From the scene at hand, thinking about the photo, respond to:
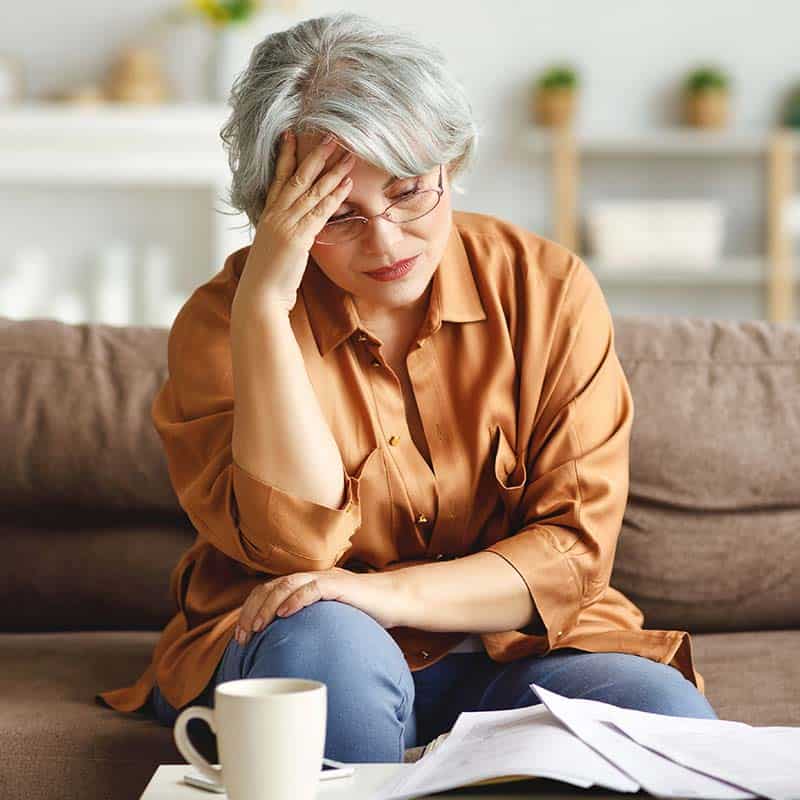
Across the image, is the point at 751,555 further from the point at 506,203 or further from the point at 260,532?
the point at 506,203

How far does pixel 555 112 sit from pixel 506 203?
0.37m

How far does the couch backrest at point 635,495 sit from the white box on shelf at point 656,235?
271 centimetres

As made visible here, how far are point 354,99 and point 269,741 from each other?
0.71 metres

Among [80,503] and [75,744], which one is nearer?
[75,744]

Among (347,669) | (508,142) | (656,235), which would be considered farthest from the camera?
(508,142)

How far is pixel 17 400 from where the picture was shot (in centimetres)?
187

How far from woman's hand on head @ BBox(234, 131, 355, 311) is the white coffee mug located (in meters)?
0.57

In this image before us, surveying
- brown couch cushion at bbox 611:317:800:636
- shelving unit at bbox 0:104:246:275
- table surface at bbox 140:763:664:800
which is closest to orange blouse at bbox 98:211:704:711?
brown couch cushion at bbox 611:317:800:636

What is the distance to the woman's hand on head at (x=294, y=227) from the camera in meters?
1.38

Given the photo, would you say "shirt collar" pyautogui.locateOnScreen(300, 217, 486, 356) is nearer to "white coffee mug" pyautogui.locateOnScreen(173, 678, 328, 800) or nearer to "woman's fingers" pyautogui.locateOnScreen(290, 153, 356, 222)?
"woman's fingers" pyautogui.locateOnScreen(290, 153, 356, 222)

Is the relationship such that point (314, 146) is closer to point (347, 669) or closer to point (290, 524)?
point (290, 524)

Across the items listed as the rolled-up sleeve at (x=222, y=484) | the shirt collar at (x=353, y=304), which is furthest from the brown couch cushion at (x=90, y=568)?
the shirt collar at (x=353, y=304)

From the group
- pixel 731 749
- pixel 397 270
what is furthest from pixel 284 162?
pixel 731 749

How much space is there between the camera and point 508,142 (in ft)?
15.8
